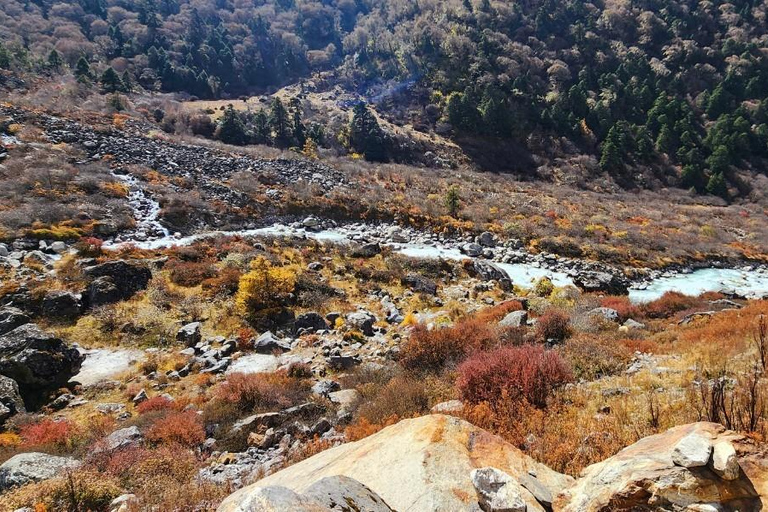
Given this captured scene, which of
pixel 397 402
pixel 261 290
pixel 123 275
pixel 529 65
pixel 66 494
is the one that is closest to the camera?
pixel 66 494

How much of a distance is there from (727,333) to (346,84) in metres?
92.1

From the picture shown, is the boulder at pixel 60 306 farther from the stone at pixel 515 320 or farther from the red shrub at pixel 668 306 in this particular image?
the red shrub at pixel 668 306

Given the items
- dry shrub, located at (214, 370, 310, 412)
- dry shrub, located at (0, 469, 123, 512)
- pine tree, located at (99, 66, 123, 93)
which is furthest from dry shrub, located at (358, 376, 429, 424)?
pine tree, located at (99, 66, 123, 93)

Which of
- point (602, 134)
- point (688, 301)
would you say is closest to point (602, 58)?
point (602, 134)

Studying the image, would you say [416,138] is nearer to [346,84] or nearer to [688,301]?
[346,84]

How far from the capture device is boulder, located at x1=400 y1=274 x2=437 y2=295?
19.0 m

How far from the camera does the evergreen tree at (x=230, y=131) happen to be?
5106cm

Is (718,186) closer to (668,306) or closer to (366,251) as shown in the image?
(668,306)

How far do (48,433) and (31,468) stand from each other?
278 centimetres

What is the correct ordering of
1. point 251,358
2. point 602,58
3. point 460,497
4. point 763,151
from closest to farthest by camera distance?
point 460,497, point 251,358, point 763,151, point 602,58

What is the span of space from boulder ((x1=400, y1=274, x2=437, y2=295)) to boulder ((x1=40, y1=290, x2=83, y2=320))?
44.3 ft

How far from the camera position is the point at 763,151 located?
59000mm

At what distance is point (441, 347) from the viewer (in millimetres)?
10344

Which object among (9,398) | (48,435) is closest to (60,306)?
(9,398)
